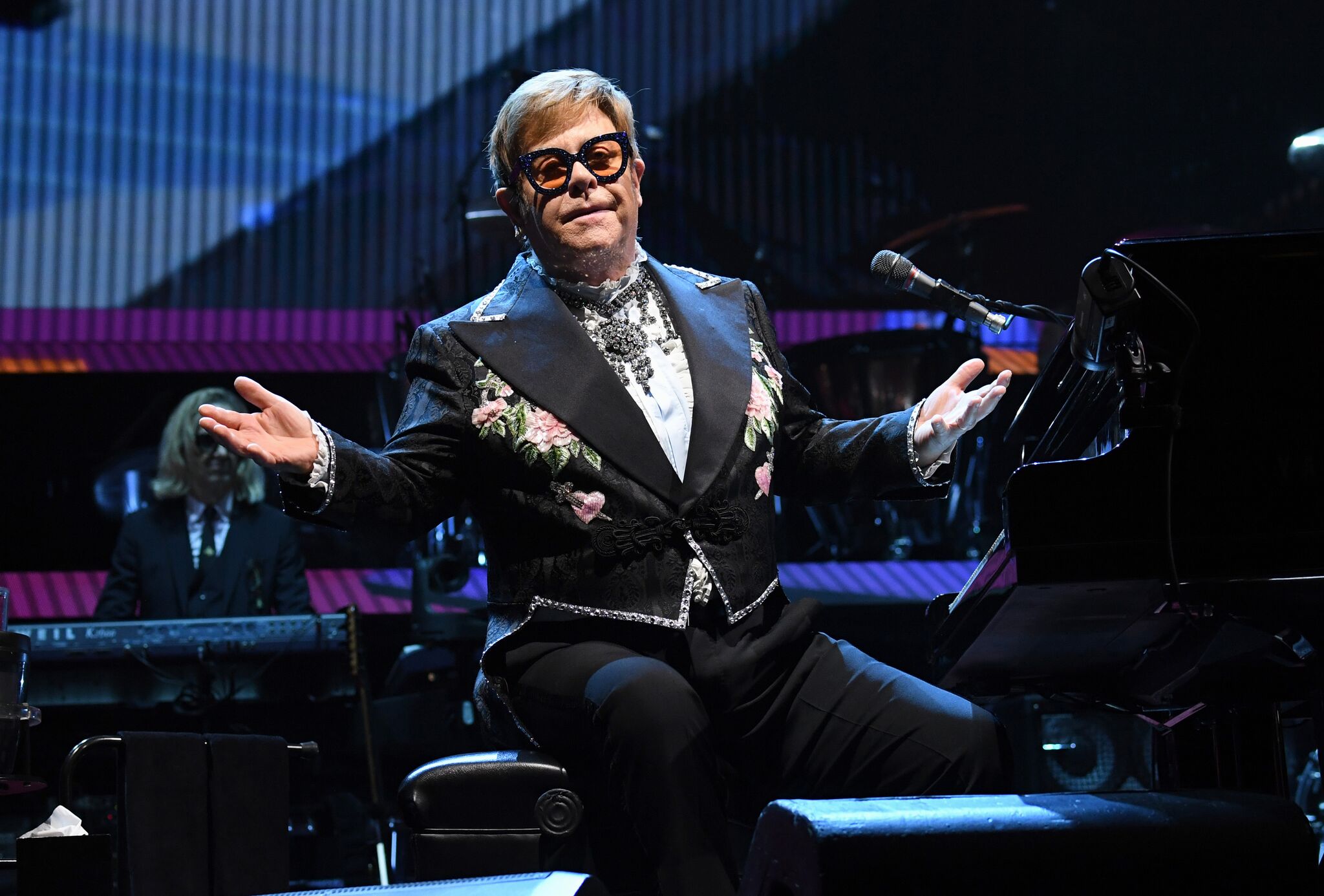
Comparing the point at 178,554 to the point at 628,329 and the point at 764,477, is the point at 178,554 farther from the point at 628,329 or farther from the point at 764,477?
the point at 764,477

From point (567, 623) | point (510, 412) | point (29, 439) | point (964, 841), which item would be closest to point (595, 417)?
point (510, 412)

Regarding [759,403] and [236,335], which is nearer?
[759,403]

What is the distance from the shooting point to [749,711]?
1.99 m

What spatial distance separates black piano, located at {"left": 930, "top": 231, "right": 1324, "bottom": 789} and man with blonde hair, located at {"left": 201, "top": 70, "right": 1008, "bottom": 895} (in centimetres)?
38

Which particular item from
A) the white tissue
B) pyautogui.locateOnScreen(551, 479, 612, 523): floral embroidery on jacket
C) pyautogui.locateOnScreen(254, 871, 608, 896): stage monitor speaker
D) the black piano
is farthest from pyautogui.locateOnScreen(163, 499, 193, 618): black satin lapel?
the black piano

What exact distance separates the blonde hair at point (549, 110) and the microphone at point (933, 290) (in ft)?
1.48

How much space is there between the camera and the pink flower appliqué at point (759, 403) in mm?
2189

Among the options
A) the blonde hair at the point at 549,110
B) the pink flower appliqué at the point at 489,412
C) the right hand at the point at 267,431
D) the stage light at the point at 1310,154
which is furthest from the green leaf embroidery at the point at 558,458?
the stage light at the point at 1310,154

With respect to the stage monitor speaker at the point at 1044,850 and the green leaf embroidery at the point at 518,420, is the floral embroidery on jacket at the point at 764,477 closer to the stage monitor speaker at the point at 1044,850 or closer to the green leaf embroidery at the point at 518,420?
the green leaf embroidery at the point at 518,420

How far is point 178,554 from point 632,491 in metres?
2.70

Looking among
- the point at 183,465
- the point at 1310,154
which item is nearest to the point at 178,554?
the point at 183,465

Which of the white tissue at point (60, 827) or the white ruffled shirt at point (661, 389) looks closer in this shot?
the white tissue at point (60, 827)

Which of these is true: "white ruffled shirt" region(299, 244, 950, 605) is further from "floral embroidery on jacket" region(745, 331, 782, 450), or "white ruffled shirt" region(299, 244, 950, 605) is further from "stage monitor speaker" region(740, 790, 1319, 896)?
"stage monitor speaker" region(740, 790, 1319, 896)

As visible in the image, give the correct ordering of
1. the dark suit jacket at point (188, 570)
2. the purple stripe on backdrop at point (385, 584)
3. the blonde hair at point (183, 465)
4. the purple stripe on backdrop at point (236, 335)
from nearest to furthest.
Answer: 1. the dark suit jacket at point (188, 570)
2. the blonde hair at point (183, 465)
3. the purple stripe on backdrop at point (385, 584)
4. the purple stripe on backdrop at point (236, 335)
